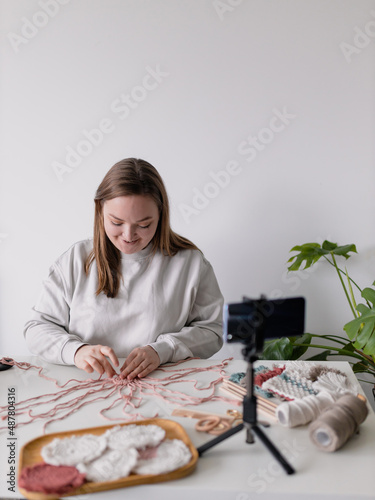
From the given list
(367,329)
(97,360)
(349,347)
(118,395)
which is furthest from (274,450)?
(349,347)

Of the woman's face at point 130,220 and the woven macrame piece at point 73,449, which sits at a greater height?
the woman's face at point 130,220

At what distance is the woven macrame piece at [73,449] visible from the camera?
30.9 inches

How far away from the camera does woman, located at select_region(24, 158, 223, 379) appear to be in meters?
1.39

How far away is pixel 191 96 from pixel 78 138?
0.50 metres

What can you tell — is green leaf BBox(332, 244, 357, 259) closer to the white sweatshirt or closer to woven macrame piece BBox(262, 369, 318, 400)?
the white sweatshirt

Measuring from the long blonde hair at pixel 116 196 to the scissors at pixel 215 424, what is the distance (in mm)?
616

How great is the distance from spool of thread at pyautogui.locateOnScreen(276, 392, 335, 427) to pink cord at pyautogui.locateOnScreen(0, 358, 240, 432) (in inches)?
5.5

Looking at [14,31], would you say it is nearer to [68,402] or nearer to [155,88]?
[155,88]

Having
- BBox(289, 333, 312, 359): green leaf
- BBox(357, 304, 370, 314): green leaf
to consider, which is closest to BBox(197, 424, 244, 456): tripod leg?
BBox(357, 304, 370, 314): green leaf

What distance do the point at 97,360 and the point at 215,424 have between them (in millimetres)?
384

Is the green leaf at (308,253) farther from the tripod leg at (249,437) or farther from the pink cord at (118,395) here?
the tripod leg at (249,437)

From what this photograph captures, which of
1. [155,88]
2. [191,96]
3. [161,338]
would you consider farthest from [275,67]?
[161,338]

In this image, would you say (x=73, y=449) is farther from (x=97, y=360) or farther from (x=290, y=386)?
(x=290, y=386)

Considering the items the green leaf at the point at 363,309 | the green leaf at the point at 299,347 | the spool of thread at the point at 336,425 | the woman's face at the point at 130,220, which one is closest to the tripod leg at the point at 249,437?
the spool of thread at the point at 336,425
